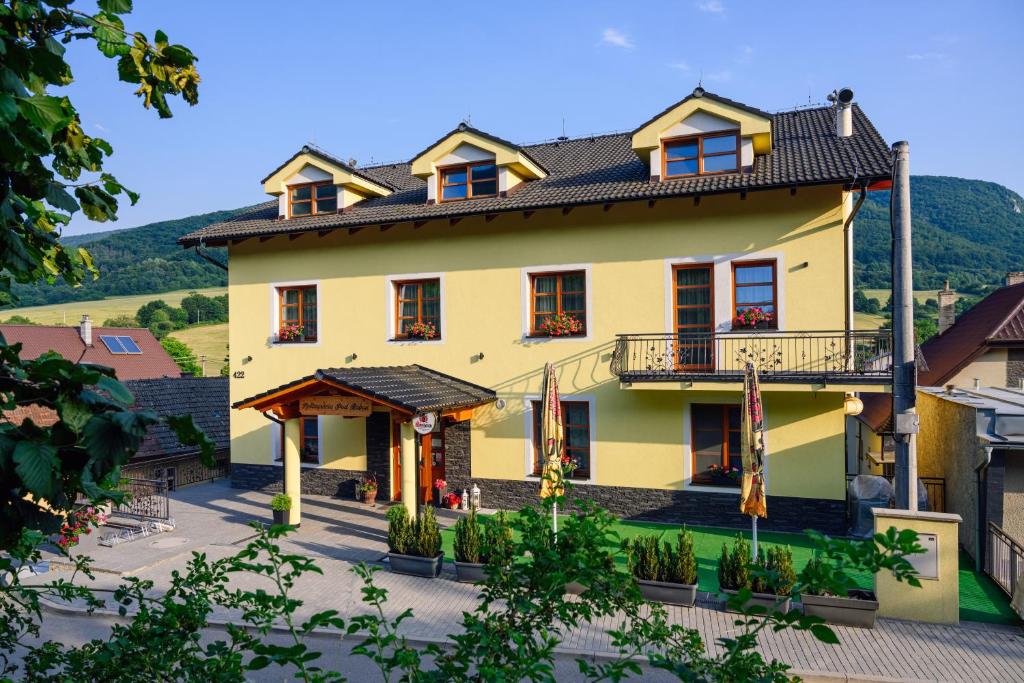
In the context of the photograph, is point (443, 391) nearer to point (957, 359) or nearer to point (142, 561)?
point (142, 561)

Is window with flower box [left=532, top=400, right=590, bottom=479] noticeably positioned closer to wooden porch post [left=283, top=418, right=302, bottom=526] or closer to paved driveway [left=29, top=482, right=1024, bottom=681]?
paved driveway [left=29, top=482, right=1024, bottom=681]

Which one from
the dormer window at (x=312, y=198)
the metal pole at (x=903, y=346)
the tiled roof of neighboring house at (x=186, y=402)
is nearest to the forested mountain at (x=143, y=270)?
the tiled roof of neighboring house at (x=186, y=402)

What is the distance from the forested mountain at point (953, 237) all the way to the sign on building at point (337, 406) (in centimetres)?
5147

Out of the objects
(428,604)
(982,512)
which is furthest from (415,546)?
(982,512)

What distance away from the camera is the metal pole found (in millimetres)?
9281

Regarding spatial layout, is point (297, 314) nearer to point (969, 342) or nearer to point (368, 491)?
point (368, 491)

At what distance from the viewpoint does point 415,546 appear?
36.8 ft

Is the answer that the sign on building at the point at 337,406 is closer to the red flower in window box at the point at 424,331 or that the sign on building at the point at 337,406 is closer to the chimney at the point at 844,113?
the red flower in window box at the point at 424,331

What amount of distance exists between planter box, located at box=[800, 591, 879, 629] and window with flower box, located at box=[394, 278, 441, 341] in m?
10.2

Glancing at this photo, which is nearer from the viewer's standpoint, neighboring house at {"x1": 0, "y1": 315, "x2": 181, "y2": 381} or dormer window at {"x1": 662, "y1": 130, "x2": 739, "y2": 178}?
dormer window at {"x1": 662, "y1": 130, "x2": 739, "y2": 178}

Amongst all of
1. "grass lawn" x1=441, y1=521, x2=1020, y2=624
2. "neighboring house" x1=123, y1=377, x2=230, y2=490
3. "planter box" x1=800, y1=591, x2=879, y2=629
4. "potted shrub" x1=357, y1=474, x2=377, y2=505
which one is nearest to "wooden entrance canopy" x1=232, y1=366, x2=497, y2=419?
"grass lawn" x1=441, y1=521, x2=1020, y2=624

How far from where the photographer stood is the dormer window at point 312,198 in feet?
58.0

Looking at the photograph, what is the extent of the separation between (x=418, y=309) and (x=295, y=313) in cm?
369

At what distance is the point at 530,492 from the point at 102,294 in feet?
276
